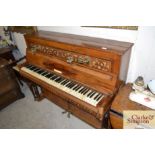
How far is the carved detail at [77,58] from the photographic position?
1664mm

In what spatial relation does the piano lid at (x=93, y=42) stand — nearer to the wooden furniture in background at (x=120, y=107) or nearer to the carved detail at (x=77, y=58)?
the carved detail at (x=77, y=58)

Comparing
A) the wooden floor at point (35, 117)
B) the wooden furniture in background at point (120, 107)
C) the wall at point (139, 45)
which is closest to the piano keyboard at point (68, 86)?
the wooden furniture in background at point (120, 107)

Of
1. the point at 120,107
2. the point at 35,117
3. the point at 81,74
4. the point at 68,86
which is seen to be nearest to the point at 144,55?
the point at 120,107

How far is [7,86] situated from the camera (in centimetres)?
293

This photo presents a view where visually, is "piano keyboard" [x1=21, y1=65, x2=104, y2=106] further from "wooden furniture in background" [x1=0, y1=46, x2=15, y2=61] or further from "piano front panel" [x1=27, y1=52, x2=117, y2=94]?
"wooden furniture in background" [x1=0, y1=46, x2=15, y2=61]

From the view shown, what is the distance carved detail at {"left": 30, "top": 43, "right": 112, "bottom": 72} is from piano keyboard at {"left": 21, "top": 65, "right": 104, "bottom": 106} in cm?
29

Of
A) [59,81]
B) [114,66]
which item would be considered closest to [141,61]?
[114,66]

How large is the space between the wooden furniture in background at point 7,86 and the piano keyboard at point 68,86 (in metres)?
0.55

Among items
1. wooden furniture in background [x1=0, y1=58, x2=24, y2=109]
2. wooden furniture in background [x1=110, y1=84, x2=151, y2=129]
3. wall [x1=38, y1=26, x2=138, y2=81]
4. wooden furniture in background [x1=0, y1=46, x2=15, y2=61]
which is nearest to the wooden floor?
wooden furniture in background [x1=0, y1=58, x2=24, y2=109]
